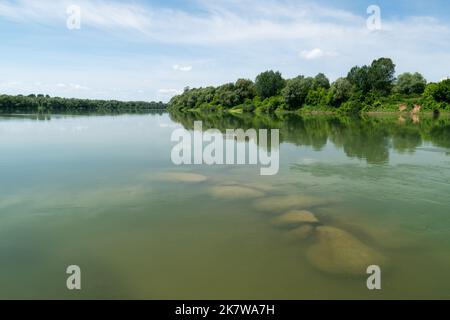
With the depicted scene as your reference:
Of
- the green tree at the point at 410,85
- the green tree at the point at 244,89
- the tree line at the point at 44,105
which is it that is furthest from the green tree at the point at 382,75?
the tree line at the point at 44,105

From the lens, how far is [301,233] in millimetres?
9078

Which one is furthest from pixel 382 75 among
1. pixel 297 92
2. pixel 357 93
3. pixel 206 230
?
pixel 206 230

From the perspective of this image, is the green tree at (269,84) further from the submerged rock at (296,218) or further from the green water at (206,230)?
the submerged rock at (296,218)

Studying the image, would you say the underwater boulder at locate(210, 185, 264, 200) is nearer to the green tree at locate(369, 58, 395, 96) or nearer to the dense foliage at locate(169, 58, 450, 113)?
the dense foliage at locate(169, 58, 450, 113)

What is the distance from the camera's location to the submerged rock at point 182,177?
580 inches

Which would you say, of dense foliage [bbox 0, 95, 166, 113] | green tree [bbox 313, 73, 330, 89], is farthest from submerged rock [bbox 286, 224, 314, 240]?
dense foliage [bbox 0, 95, 166, 113]

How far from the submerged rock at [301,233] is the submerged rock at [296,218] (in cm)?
44

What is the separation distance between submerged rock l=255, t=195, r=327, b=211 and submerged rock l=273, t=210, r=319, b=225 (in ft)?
1.66

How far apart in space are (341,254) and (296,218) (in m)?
2.38
